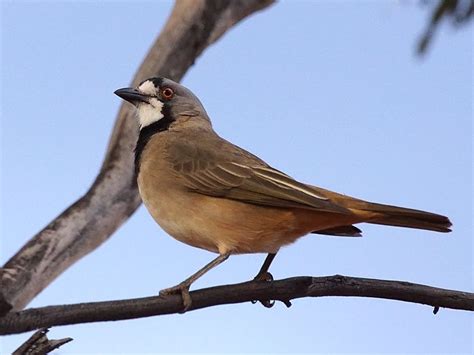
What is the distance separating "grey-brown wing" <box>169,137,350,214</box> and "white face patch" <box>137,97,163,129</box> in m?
0.47

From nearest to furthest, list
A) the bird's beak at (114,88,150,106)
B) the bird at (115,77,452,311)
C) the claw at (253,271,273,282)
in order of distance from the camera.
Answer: the bird at (115,77,452,311) → the claw at (253,271,273,282) → the bird's beak at (114,88,150,106)

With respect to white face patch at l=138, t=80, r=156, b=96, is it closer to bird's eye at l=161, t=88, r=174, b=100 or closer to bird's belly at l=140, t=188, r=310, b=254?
bird's eye at l=161, t=88, r=174, b=100

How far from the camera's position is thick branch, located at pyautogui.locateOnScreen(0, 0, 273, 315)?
6.00 metres

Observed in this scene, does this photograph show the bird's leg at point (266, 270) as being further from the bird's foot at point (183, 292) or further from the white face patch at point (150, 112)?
the white face patch at point (150, 112)

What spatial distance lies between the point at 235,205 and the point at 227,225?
131 millimetres

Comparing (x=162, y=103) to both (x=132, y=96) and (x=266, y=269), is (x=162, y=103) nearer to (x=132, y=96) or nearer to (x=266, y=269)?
(x=132, y=96)

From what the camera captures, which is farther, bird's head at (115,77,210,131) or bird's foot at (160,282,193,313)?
bird's head at (115,77,210,131)

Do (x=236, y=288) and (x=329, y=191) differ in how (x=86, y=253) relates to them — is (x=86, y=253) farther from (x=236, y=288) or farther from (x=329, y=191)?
(x=236, y=288)

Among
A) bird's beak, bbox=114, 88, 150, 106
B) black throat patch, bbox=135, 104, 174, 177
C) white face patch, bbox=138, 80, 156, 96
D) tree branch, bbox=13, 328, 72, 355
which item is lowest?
tree branch, bbox=13, 328, 72, 355

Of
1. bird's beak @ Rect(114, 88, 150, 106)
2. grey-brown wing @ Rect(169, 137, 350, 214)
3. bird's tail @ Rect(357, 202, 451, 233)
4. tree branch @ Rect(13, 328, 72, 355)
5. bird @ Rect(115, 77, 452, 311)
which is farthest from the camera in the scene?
bird's beak @ Rect(114, 88, 150, 106)

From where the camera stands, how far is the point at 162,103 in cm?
520

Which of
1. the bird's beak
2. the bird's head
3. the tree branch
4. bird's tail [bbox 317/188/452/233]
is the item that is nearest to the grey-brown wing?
bird's tail [bbox 317/188/452/233]

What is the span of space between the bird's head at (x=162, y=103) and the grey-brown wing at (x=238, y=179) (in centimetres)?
46

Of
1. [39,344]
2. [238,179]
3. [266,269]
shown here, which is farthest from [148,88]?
[39,344]
